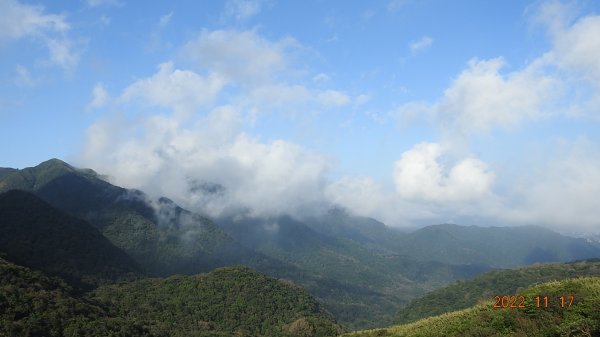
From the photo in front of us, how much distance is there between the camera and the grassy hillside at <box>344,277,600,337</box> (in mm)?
31330

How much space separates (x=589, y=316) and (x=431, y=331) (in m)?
17.9

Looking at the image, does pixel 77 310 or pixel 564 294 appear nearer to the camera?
pixel 564 294

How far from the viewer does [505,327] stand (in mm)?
39531

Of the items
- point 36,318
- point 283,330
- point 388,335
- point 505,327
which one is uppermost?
point 505,327

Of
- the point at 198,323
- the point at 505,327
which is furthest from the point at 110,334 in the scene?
the point at 505,327

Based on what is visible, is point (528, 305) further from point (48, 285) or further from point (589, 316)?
point (48, 285)
